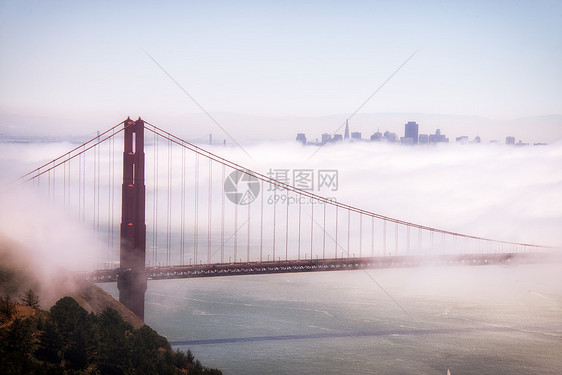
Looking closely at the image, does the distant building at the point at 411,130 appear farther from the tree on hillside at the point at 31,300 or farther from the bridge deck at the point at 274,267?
the tree on hillside at the point at 31,300

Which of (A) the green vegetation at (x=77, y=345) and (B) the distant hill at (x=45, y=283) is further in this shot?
(B) the distant hill at (x=45, y=283)

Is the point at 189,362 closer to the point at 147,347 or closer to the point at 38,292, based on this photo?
the point at 147,347

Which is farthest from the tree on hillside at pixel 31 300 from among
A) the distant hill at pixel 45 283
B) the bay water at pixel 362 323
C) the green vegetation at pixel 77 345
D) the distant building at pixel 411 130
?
the distant building at pixel 411 130

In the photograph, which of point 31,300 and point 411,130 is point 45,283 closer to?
point 31,300

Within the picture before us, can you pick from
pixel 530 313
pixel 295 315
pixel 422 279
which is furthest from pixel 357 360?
pixel 422 279

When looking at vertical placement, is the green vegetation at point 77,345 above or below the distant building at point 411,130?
below
